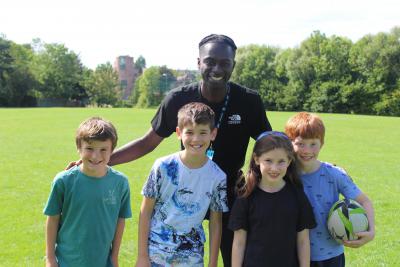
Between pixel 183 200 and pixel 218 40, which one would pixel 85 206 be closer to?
pixel 183 200

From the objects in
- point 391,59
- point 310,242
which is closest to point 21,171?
point 310,242

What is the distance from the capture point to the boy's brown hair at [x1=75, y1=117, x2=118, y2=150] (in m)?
3.17

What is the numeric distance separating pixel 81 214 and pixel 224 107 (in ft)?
4.60

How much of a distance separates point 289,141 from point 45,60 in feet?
268

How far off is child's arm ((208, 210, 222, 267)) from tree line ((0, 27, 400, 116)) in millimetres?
54510

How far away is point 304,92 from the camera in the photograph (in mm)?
59219

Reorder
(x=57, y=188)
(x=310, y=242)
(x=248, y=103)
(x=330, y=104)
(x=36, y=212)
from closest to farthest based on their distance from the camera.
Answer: (x=57, y=188) < (x=310, y=242) < (x=248, y=103) < (x=36, y=212) < (x=330, y=104)

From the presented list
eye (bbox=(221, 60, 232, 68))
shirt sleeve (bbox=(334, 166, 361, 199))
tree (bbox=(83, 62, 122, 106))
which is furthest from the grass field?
tree (bbox=(83, 62, 122, 106))

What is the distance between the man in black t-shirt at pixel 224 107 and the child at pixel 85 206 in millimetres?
664

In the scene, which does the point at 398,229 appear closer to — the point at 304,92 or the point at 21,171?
the point at 21,171

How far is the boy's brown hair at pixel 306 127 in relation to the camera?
3297 mm

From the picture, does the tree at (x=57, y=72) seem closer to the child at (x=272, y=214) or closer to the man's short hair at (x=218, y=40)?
the man's short hair at (x=218, y=40)

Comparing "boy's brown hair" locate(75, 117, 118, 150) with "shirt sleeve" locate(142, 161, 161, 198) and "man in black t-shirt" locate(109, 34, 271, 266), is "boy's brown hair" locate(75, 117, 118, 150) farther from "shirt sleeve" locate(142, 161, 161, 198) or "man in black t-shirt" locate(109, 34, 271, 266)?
"man in black t-shirt" locate(109, 34, 271, 266)

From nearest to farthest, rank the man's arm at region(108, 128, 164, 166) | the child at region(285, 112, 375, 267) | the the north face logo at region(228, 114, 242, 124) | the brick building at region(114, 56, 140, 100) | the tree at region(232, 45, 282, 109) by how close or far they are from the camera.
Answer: the child at region(285, 112, 375, 267) → the the north face logo at region(228, 114, 242, 124) → the man's arm at region(108, 128, 164, 166) → the tree at region(232, 45, 282, 109) → the brick building at region(114, 56, 140, 100)
